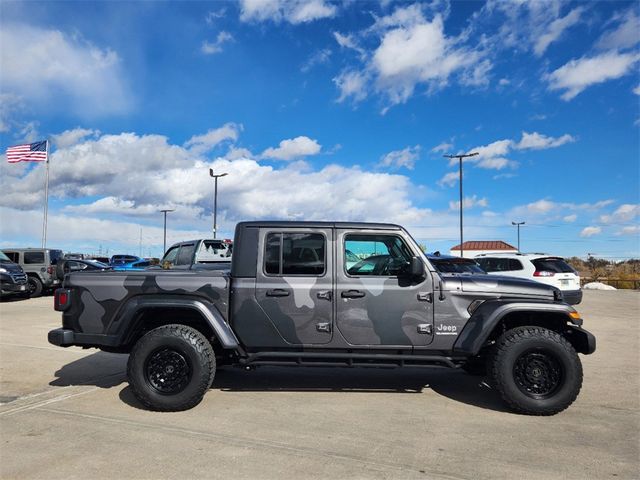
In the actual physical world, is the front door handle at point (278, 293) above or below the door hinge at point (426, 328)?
above

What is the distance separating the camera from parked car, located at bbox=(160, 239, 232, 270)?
11.8 m

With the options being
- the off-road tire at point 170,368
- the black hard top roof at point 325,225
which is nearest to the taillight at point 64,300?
the off-road tire at point 170,368

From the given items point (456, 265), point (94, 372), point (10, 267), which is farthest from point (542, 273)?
point (10, 267)

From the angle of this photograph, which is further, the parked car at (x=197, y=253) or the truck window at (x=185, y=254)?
the truck window at (x=185, y=254)

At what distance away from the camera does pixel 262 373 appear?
20.7 ft

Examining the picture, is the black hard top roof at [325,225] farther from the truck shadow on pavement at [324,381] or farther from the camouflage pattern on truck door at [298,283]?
the truck shadow on pavement at [324,381]

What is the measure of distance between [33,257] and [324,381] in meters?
15.9

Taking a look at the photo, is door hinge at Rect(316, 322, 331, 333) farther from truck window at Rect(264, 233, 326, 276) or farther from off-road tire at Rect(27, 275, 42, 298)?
off-road tire at Rect(27, 275, 42, 298)

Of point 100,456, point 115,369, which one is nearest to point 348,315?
point 100,456

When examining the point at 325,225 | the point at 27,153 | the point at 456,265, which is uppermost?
the point at 27,153

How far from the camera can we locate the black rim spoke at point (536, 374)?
4617 millimetres

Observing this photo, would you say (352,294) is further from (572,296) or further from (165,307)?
(572,296)

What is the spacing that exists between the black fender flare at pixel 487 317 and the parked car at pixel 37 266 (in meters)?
16.6

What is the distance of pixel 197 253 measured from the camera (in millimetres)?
11852
